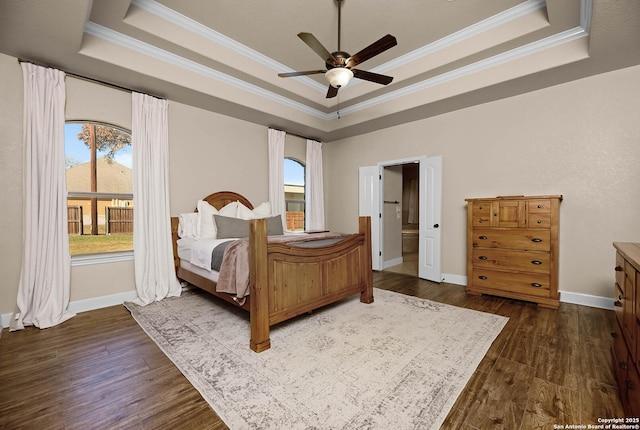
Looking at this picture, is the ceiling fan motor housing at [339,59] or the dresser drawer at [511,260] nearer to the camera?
the ceiling fan motor housing at [339,59]

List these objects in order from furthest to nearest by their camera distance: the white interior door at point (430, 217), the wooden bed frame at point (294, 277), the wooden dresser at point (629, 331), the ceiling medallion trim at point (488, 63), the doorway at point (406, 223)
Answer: the doorway at point (406, 223) < the white interior door at point (430, 217) < the ceiling medallion trim at point (488, 63) < the wooden bed frame at point (294, 277) < the wooden dresser at point (629, 331)

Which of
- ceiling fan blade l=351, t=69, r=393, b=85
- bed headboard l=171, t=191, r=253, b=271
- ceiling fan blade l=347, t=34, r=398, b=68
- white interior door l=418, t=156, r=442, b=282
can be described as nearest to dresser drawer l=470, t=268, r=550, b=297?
white interior door l=418, t=156, r=442, b=282

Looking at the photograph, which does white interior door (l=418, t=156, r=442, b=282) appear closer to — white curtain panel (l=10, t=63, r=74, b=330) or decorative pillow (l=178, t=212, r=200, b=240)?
decorative pillow (l=178, t=212, r=200, b=240)

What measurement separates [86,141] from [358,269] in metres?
3.82

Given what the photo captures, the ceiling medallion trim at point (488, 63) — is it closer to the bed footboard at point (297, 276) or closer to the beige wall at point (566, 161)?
the beige wall at point (566, 161)

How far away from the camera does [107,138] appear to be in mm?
3506

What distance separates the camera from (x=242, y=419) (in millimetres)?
1515

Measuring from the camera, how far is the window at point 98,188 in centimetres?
325

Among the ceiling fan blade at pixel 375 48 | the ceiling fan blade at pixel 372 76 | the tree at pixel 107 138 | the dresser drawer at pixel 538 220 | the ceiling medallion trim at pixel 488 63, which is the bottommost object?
the dresser drawer at pixel 538 220

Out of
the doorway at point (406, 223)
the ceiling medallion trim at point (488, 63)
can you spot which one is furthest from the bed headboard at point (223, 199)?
the doorway at point (406, 223)

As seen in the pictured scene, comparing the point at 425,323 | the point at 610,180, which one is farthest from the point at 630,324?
the point at 610,180

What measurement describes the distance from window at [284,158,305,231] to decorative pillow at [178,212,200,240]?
2.05m

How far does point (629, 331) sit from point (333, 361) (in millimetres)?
1810

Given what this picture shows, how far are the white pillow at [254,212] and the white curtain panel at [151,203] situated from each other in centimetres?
104
